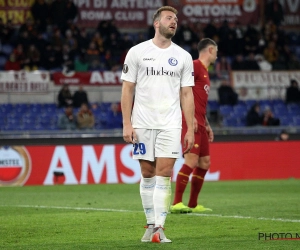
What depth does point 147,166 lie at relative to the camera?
7398mm

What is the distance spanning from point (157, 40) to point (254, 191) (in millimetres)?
7682

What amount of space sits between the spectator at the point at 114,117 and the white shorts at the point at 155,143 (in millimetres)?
14283

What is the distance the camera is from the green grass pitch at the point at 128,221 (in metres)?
6.96

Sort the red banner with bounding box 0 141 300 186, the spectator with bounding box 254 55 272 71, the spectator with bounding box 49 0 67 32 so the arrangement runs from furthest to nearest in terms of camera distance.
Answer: the spectator with bounding box 254 55 272 71
the spectator with bounding box 49 0 67 32
the red banner with bounding box 0 141 300 186

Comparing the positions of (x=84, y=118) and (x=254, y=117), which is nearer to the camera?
(x=84, y=118)

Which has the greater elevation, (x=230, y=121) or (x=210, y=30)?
(x=210, y=30)

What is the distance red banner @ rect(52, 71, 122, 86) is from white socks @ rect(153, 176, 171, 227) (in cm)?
1616

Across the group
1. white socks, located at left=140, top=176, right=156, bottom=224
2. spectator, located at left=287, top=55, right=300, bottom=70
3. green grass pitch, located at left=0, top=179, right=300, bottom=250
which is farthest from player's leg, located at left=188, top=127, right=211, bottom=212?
spectator, located at left=287, top=55, right=300, bottom=70

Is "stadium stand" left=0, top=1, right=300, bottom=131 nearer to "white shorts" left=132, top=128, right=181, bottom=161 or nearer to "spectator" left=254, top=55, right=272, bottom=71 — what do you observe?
"spectator" left=254, top=55, right=272, bottom=71

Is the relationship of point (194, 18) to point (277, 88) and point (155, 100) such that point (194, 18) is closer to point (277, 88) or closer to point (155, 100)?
point (277, 88)

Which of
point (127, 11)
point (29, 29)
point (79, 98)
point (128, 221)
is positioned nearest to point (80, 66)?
point (29, 29)

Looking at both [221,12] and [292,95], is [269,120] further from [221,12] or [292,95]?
[221,12]

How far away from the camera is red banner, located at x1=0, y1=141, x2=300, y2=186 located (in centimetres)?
1759

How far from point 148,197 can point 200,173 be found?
136 inches
